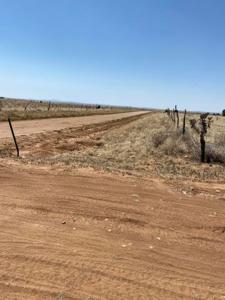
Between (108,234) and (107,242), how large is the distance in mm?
417

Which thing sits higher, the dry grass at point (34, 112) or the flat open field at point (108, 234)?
the dry grass at point (34, 112)

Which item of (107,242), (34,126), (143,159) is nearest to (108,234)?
(107,242)

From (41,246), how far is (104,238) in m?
1.07

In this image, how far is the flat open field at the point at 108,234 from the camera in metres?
5.37

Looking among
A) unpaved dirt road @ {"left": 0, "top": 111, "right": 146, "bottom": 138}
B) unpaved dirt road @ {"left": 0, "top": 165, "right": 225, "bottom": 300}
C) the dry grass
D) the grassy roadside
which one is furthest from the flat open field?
the dry grass

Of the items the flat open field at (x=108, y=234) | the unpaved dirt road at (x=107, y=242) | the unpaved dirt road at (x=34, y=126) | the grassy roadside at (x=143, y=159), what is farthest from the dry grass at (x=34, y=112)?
the unpaved dirt road at (x=107, y=242)

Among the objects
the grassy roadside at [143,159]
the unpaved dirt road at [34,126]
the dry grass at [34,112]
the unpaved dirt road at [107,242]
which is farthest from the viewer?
the dry grass at [34,112]

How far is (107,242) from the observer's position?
6844 millimetres

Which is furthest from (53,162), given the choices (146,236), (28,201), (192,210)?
(146,236)

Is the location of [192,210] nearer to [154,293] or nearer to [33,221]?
[33,221]

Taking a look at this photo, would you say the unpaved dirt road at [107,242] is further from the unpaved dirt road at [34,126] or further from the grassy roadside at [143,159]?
the unpaved dirt road at [34,126]

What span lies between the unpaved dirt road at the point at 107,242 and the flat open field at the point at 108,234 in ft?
0.04

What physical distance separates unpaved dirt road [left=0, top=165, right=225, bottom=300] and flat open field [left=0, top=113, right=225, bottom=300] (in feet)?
0.04

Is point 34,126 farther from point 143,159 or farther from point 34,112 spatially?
point 34,112
